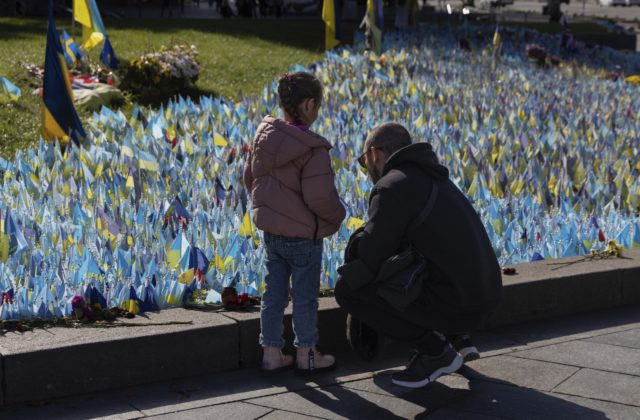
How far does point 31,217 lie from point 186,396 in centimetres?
235

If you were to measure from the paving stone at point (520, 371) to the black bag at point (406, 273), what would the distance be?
23.4 inches

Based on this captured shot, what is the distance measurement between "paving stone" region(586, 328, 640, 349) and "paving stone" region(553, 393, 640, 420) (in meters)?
0.86

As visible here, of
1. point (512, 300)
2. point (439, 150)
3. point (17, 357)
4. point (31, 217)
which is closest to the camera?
point (17, 357)

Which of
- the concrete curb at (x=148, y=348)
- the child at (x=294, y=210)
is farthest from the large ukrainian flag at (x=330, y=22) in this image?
the child at (x=294, y=210)

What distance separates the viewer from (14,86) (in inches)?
505

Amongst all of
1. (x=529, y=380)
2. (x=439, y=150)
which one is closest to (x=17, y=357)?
(x=529, y=380)

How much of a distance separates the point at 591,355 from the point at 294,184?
5.51 feet

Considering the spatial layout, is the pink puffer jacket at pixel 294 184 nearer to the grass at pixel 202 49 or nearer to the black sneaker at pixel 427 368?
the black sneaker at pixel 427 368

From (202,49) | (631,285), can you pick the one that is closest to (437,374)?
(631,285)

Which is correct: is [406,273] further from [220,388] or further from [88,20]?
[88,20]

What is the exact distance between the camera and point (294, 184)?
5039 millimetres

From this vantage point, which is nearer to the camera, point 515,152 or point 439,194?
point 439,194

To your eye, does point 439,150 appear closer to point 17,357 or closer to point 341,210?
point 341,210

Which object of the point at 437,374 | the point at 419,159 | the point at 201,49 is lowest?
the point at 437,374
